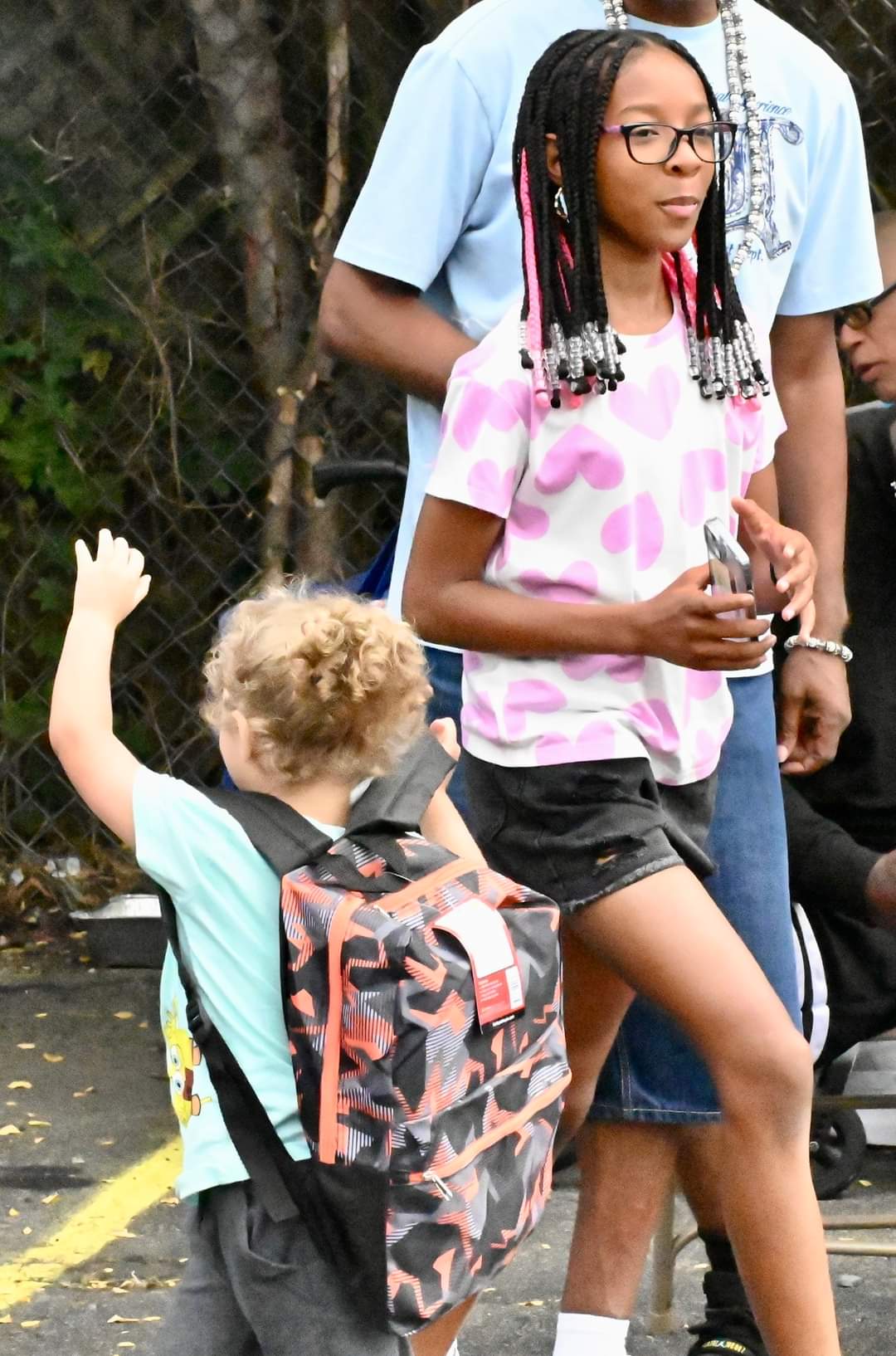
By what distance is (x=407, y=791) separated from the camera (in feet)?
7.41

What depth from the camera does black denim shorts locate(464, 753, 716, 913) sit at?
8.09 ft

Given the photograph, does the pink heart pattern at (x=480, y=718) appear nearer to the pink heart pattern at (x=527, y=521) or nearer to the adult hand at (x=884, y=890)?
the pink heart pattern at (x=527, y=521)

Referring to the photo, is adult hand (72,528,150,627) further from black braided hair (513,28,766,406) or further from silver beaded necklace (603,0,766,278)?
silver beaded necklace (603,0,766,278)

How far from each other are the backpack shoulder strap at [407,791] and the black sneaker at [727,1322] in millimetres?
1022

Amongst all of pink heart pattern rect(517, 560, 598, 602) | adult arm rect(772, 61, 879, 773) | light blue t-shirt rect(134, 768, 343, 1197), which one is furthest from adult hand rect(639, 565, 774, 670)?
light blue t-shirt rect(134, 768, 343, 1197)

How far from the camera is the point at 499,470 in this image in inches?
97.2

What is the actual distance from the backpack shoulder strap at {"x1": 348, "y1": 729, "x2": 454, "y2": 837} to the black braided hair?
46 cm

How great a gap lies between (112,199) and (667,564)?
A: 125 inches

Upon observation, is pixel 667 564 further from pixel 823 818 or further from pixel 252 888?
pixel 823 818

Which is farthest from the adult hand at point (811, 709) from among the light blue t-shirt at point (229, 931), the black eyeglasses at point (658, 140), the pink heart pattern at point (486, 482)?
the light blue t-shirt at point (229, 931)

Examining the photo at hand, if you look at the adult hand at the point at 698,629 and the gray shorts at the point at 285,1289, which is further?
the adult hand at the point at 698,629

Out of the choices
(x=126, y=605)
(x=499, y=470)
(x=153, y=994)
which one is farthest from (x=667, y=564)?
(x=153, y=994)

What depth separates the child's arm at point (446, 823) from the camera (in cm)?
235

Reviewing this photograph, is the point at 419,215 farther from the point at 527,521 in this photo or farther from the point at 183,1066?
the point at 183,1066
